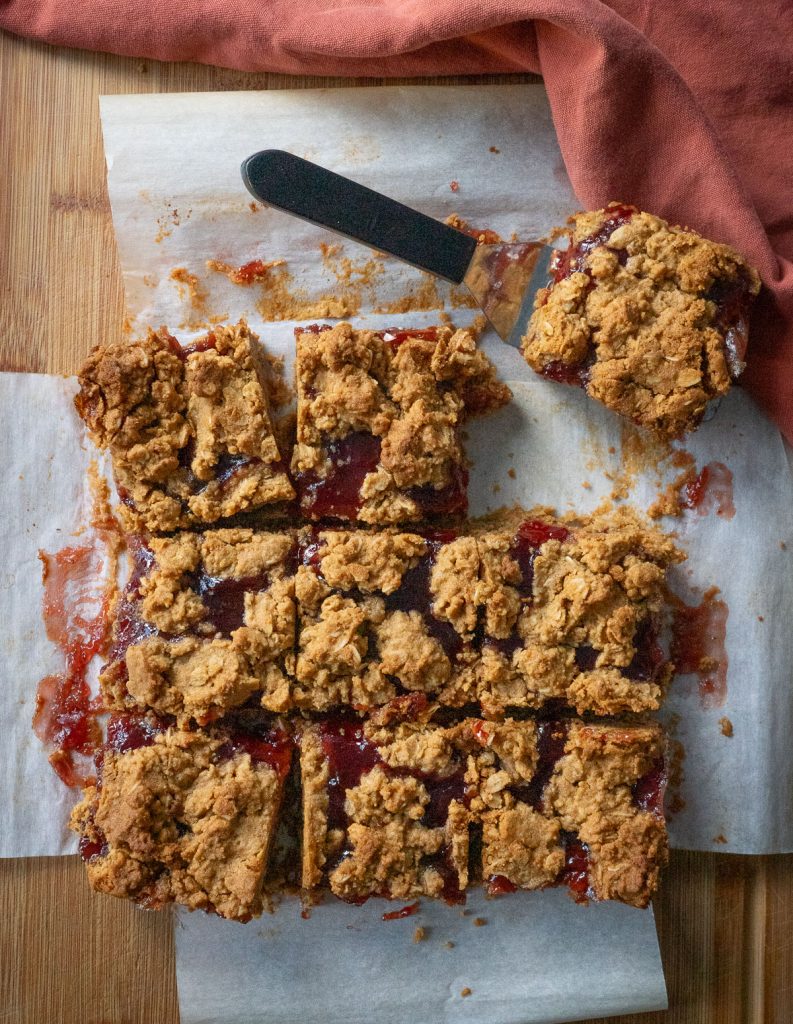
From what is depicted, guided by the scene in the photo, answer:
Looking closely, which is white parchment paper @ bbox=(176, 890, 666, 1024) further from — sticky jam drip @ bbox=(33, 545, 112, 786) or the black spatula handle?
the black spatula handle

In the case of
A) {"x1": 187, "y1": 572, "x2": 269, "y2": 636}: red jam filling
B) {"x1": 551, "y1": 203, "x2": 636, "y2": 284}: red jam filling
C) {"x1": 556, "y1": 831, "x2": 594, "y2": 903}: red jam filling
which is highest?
{"x1": 551, "y1": 203, "x2": 636, "y2": 284}: red jam filling

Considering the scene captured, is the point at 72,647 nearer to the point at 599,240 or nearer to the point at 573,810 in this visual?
the point at 573,810

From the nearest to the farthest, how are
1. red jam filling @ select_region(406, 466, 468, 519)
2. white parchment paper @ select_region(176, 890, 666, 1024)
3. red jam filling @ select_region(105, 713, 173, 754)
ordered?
red jam filling @ select_region(105, 713, 173, 754), red jam filling @ select_region(406, 466, 468, 519), white parchment paper @ select_region(176, 890, 666, 1024)

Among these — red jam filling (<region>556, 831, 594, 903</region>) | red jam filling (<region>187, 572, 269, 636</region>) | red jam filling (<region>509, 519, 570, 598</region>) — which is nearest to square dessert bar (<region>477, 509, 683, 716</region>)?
red jam filling (<region>509, 519, 570, 598</region>)

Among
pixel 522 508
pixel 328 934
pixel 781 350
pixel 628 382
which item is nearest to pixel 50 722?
A: pixel 328 934

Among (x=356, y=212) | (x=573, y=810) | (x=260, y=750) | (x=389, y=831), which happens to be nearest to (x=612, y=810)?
(x=573, y=810)

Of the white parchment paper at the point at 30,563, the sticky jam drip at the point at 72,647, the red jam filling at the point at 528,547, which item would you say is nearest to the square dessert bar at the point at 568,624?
→ the red jam filling at the point at 528,547
